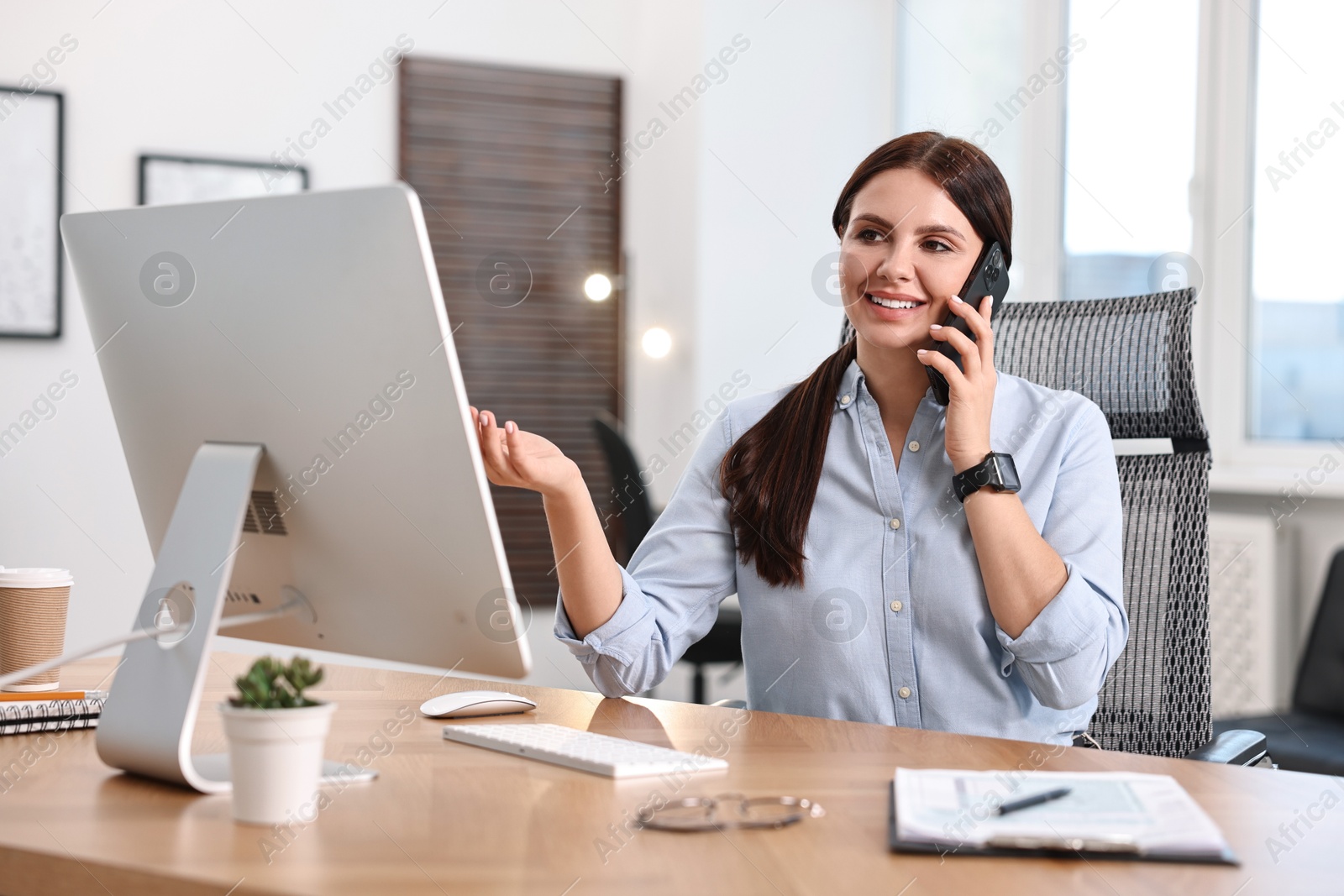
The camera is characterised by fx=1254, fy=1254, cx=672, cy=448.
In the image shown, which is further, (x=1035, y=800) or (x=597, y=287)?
(x=597, y=287)

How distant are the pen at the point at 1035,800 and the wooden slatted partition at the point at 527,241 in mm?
3234

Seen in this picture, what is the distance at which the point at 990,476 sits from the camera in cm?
136

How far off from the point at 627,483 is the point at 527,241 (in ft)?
3.94

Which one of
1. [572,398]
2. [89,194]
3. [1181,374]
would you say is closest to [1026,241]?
[572,398]

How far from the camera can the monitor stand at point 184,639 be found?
0.98 m

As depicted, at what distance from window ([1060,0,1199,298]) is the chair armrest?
81.7 inches

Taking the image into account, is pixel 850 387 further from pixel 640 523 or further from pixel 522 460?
pixel 640 523

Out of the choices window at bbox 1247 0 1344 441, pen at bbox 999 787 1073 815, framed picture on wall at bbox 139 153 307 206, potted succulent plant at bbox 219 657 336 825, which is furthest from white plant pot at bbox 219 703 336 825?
framed picture on wall at bbox 139 153 307 206

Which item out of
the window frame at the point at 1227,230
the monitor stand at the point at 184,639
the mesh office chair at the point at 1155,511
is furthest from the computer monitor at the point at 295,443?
the window frame at the point at 1227,230

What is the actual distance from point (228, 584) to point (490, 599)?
0.93ft

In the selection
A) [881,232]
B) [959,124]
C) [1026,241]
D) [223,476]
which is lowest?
[223,476]

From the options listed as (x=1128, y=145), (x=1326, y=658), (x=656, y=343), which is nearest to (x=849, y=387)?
(x=1326, y=658)

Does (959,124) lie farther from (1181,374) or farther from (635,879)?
(635,879)

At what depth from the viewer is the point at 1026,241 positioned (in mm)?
3766
